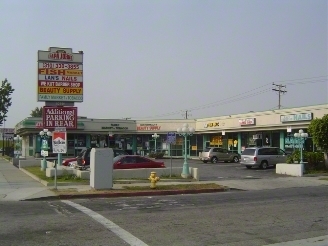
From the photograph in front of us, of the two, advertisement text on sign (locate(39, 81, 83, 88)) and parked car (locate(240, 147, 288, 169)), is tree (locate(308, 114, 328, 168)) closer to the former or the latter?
parked car (locate(240, 147, 288, 169))

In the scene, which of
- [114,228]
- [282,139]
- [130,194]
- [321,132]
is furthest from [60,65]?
[282,139]

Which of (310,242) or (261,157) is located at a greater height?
(261,157)

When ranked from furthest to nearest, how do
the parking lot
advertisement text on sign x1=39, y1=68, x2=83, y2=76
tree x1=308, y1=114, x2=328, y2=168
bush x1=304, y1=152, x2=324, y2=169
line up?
bush x1=304, y1=152, x2=324, y2=169
tree x1=308, y1=114, x2=328, y2=168
the parking lot
advertisement text on sign x1=39, y1=68, x2=83, y2=76

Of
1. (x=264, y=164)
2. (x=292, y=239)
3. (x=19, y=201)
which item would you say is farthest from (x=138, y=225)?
(x=264, y=164)

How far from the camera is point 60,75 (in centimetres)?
2481

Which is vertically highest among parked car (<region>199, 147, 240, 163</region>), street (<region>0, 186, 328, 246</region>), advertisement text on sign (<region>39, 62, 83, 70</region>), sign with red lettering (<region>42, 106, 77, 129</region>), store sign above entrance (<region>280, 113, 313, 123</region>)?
advertisement text on sign (<region>39, 62, 83, 70</region>)

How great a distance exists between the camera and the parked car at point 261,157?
33.3m

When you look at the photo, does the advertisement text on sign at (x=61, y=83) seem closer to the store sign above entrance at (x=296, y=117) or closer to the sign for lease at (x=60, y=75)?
the sign for lease at (x=60, y=75)

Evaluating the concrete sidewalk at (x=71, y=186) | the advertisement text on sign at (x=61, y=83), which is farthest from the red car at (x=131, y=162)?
the advertisement text on sign at (x=61, y=83)

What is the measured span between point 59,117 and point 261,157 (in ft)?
52.7

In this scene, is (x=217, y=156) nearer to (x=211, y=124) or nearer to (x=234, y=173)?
(x=211, y=124)

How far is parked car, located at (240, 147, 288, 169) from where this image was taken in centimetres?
3331

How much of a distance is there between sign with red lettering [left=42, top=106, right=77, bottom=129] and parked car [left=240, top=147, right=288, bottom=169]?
14.6 meters

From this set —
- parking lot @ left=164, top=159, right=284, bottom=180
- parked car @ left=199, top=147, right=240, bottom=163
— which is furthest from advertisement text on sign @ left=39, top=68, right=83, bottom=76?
parked car @ left=199, top=147, right=240, bottom=163
